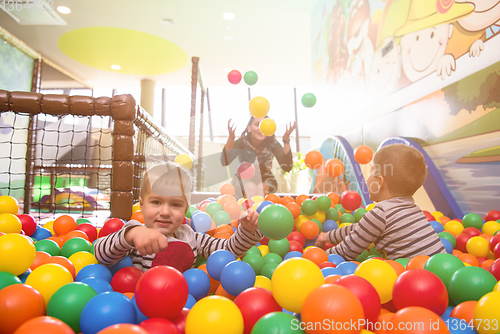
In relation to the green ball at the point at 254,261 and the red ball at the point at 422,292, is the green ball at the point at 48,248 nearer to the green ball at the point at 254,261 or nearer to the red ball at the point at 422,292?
the green ball at the point at 254,261

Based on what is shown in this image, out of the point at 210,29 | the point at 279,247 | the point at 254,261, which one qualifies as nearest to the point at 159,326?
the point at 254,261

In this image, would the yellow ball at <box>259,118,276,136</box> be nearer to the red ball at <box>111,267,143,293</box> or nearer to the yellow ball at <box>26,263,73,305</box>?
the red ball at <box>111,267,143,293</box>

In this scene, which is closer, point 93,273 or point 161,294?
point 161,294

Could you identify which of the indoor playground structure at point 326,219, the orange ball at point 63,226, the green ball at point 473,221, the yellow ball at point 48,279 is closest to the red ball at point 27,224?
the indoor playground structure at point 326,219

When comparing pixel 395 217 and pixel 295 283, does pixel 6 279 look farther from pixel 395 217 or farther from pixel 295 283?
pixel 395 217

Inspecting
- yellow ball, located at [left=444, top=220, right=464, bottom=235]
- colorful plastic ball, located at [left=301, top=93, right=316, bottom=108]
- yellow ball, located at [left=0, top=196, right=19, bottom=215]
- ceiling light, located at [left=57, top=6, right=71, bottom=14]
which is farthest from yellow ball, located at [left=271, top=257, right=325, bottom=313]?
ceiling light, located at [left=57, top=6, right=71, bottom=14]

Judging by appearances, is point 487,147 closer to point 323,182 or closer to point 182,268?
point 182,268

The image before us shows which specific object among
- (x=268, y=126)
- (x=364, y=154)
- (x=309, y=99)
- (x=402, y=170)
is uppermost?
(x=309, y=99)

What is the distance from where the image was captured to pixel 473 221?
163 cm

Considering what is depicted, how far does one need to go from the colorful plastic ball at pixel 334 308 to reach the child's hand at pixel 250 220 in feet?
1.60

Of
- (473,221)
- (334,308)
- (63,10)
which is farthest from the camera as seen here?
(63,10)

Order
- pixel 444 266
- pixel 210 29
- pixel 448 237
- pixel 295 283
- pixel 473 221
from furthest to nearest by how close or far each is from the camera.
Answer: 1. pixel 210 29
2. pixel 473 221
3. pixel 448 237
4. pixel 444 266
5. pixel 295 283

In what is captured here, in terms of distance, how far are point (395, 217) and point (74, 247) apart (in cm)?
121

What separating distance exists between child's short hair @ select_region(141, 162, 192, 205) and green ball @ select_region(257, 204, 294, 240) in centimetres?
27
